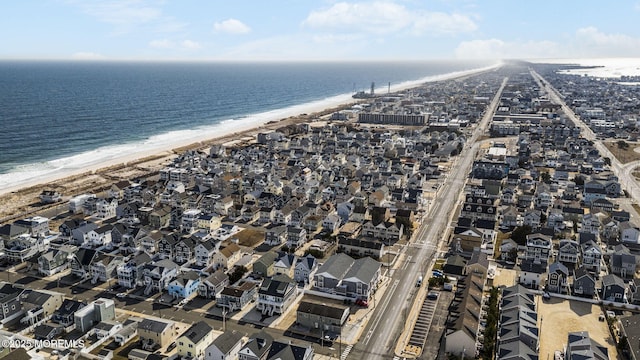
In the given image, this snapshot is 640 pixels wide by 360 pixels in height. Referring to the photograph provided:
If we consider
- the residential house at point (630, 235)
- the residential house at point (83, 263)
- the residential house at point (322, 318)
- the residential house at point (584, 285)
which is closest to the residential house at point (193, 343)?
the residential house at point (322, 318)

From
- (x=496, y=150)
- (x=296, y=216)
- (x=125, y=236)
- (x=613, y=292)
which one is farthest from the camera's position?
(x=496, y=150)

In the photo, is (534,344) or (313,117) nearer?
(534,344)

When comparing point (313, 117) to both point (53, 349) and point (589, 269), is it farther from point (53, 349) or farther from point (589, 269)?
point (53, 349)

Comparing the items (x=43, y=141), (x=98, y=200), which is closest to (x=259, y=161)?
(x=98, y=200)

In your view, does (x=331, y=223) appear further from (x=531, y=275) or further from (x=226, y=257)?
(x=531, y=275)

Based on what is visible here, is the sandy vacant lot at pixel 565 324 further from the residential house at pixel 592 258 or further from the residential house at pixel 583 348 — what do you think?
the residential house at pixel 592 258

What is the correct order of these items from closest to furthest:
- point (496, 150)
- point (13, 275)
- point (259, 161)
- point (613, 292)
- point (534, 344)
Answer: point (534, 344) → point (613, 292) → point (13, 275) → point (259, 161) → point (496, 150)

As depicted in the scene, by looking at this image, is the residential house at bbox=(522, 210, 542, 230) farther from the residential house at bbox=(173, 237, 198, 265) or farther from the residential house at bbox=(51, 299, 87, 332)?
the residential house at bbox=(51, 299, 87, 332)

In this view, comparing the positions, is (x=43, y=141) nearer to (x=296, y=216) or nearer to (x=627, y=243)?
(x=296, y=216)
